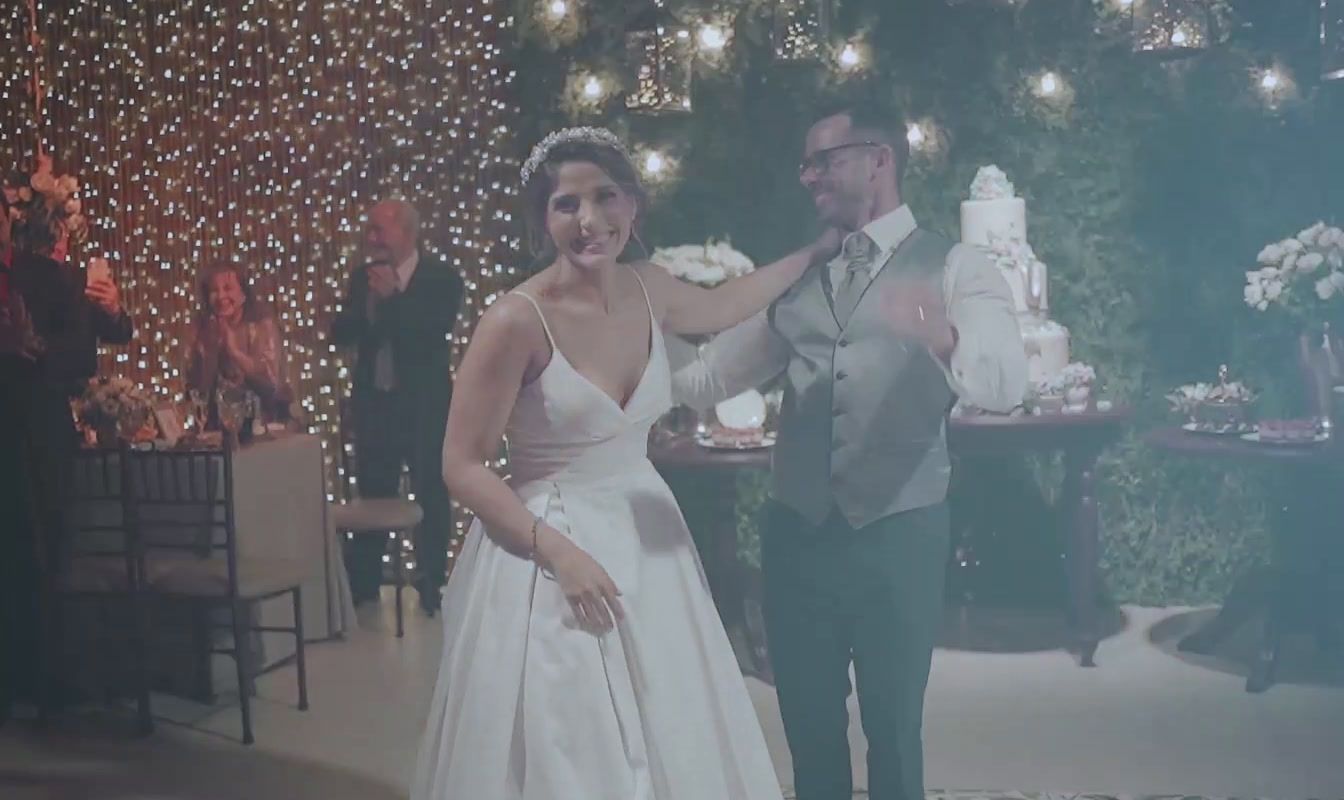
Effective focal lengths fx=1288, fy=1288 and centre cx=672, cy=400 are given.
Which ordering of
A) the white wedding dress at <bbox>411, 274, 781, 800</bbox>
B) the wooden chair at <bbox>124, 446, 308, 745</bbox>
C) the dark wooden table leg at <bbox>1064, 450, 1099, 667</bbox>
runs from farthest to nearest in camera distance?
1. the wooden chair at <bbox>124, 446, 308, 745</bbox>
2. the dark wooden table leg at <bbox>1064, 450, 1099, 667</bbox>
3. the white wedding dress at <bbox>411, 274, 781, 800</bbox>

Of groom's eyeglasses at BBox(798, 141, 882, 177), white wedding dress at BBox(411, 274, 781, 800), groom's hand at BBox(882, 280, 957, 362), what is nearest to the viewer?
white wedding dress at BBox(411, 274, 781, 800)

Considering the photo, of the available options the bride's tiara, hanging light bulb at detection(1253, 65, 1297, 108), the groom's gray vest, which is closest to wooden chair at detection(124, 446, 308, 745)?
the bride's tiara

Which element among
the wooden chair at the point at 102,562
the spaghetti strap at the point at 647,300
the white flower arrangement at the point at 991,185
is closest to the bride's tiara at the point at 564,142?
the spaghetti strap at the point at 647,300

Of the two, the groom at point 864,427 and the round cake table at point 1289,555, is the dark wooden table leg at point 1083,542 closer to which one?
the round cake table at point 1289,555

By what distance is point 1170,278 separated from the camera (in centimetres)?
268

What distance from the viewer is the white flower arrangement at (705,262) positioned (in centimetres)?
255

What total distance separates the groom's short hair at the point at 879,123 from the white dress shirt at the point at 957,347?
0.41 ft

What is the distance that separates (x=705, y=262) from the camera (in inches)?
101

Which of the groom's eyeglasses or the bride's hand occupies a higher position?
the groom's eyeglasses

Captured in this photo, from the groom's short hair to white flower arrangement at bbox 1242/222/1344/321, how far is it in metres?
0.81

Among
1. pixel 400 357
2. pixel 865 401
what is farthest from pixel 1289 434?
pixel 400 357

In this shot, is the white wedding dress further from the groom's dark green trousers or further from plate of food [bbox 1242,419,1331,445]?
plate of food [bbox 1242,419,1331,445]

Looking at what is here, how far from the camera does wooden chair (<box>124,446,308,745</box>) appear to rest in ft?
9.09

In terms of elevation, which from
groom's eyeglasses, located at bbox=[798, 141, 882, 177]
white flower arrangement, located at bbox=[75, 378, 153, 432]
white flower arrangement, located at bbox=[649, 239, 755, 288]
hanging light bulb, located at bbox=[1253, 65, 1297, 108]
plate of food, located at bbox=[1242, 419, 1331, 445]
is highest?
hanging light bulb, located at bbox=[1253, 65, 1297, 108]
